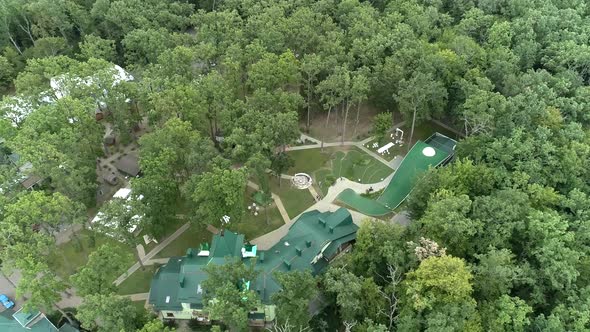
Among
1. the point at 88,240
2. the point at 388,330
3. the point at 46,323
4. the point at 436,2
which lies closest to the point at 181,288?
the point at 46,323

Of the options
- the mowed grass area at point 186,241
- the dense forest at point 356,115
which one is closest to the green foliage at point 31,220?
the dense forest at point 356,115

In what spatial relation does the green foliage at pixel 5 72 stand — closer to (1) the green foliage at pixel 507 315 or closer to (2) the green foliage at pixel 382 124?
(2) the green foliage at pixel 382 124

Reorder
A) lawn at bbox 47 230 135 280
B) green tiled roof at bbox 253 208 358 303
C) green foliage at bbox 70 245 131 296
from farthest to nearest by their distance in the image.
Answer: lawn at bbox 47 230 135 280, green tiled roof at bbox 253 208 358 303, green foliage at bbox 70 245 131 296

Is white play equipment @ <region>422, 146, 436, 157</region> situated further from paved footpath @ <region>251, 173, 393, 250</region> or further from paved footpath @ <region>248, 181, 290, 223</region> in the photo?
paved footpath @ <region>248, 181, 290, 223</region>

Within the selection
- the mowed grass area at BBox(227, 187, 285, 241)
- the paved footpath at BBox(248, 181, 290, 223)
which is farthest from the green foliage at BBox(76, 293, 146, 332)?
the paved footpath at BBox(248, 181, 290, 223)

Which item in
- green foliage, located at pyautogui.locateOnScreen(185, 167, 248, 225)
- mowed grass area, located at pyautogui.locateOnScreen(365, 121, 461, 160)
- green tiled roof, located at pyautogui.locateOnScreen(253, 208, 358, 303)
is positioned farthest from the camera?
mowed grass area, located at pyautogui.locateOnScreen(365, 121, 461, 160)

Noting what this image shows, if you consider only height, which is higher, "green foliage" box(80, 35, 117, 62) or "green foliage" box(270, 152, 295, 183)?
"green foliage" box(80, 35, 117, 62)
